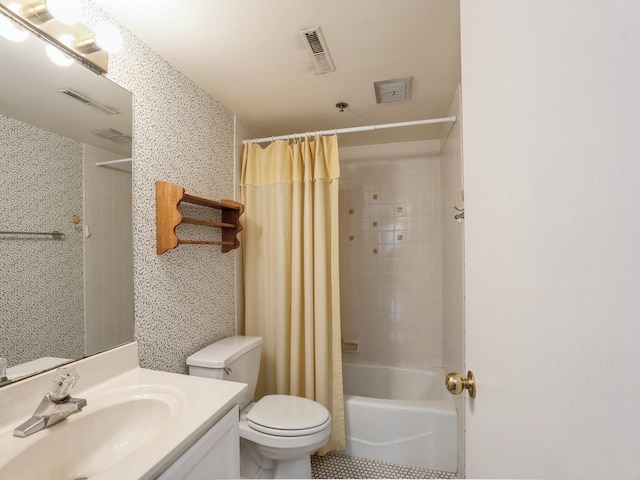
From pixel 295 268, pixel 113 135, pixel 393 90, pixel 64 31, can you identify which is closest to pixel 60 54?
pixel 64 31

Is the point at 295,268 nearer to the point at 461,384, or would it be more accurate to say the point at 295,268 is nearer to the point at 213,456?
the point at 213,456

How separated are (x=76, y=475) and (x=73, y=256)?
0.67 metres

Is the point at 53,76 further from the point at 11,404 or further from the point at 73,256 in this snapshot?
the point at 11,404

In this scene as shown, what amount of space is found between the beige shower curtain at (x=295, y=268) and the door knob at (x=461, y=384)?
1166 millimetres

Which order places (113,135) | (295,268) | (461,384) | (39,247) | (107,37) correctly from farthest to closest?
1. (295,268)
2. (113,135)
3. (107,37)
4. (39,247)
5. (461,384)

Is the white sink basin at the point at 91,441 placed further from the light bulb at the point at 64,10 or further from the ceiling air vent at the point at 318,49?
the ceiling air vent at the point at 318,49

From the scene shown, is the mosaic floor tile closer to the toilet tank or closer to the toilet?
the toilet

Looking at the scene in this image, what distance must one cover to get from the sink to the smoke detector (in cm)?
180

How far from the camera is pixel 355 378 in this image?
255 centimetres

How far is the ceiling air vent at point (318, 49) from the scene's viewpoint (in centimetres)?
124

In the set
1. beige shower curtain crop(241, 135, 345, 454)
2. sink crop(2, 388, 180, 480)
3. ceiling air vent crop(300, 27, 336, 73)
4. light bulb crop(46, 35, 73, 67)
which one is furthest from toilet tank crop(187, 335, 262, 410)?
ceiling air vent crop(300, 27, 336, 73)

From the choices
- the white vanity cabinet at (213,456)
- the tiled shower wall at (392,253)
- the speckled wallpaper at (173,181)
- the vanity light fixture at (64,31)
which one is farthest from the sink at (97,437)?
the tiled shower wall at (392,253)

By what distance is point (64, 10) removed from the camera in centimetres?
95

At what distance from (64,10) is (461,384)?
1644 mm
